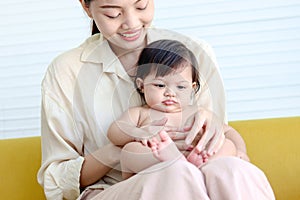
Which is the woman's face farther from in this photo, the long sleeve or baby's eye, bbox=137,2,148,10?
the long sleeve

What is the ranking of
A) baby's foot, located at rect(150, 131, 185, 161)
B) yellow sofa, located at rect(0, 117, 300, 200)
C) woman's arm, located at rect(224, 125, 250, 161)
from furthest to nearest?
yellow sofa, located at rect(0, 117, 300, 200)
woman's arm, located at rect(224, 125, 250, 161)
baby's foot, located at rect(150, 131, 185, 161)

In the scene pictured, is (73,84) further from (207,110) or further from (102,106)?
(207,110)

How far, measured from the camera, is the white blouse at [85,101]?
5.38ft

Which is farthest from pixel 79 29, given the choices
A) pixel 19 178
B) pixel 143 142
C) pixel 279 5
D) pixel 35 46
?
pixel 143 142

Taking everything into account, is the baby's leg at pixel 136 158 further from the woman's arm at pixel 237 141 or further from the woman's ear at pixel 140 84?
the woman's arm at pixel 237 141

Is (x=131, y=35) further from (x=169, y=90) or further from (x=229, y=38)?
(x=229, y=38)

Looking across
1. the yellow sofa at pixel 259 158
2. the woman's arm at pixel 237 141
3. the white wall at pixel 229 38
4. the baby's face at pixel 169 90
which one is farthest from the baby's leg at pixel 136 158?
the white wall at pixel 229 38

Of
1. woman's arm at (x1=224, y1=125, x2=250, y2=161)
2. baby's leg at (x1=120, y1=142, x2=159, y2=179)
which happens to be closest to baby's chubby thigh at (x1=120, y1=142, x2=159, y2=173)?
baby's leg at (x1=120, y1=142, x2=159, y2=179)

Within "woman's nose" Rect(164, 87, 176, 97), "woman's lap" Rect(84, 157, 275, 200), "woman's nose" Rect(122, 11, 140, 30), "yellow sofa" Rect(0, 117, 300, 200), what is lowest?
"yellow sofa" Rect(0, 117, 300, 200)

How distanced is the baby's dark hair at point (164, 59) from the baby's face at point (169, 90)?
0.01m

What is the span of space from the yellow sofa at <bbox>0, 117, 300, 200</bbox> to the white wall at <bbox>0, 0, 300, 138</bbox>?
3.06 feet

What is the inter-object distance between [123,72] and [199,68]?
0.19 meters

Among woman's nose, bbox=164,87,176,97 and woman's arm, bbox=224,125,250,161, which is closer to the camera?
woman's nose, bbox=164,87,176,97

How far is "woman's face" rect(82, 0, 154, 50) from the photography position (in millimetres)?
1567
